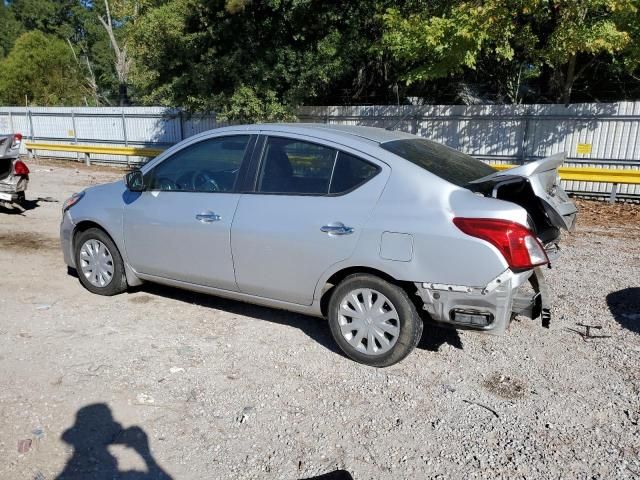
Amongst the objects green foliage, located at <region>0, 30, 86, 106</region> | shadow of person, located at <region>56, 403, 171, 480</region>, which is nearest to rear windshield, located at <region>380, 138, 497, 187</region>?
shadow of person, located at <region>56, 403, 171, 480</region>

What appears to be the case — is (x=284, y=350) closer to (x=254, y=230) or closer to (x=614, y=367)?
(x=254, y=230)

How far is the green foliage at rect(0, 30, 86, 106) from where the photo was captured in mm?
28250

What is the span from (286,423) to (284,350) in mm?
1002

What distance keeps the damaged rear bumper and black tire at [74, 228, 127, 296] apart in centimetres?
303

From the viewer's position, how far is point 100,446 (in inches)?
122

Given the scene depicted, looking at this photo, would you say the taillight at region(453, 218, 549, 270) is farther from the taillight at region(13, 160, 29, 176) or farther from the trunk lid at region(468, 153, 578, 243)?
the taillight at region(13, 160, 29, 176)

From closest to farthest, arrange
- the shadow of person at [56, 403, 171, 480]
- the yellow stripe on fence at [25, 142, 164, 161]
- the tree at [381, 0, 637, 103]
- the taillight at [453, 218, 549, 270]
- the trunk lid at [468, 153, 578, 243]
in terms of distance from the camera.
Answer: the shadow of person at [56, 403, 171, 480], the taillight at [453, 218, 549, 270], the trunk lid at [468, 153, 578, 243], the tree at [381, 0, 637, 103], the yellow stripe on fence at [25, 142, 164, 161]

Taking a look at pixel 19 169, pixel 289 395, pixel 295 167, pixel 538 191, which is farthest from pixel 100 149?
pixel 538 191

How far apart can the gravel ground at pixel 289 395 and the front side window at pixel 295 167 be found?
49.9 inches

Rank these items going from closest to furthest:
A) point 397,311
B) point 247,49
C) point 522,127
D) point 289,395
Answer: point 289,395
point 397,311
point 522,127
point 247,49

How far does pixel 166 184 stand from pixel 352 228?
6.51 ft

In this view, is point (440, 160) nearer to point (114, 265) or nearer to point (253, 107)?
point (114, 265)

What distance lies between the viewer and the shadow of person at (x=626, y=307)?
4.76 metres

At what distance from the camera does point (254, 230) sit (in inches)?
167
